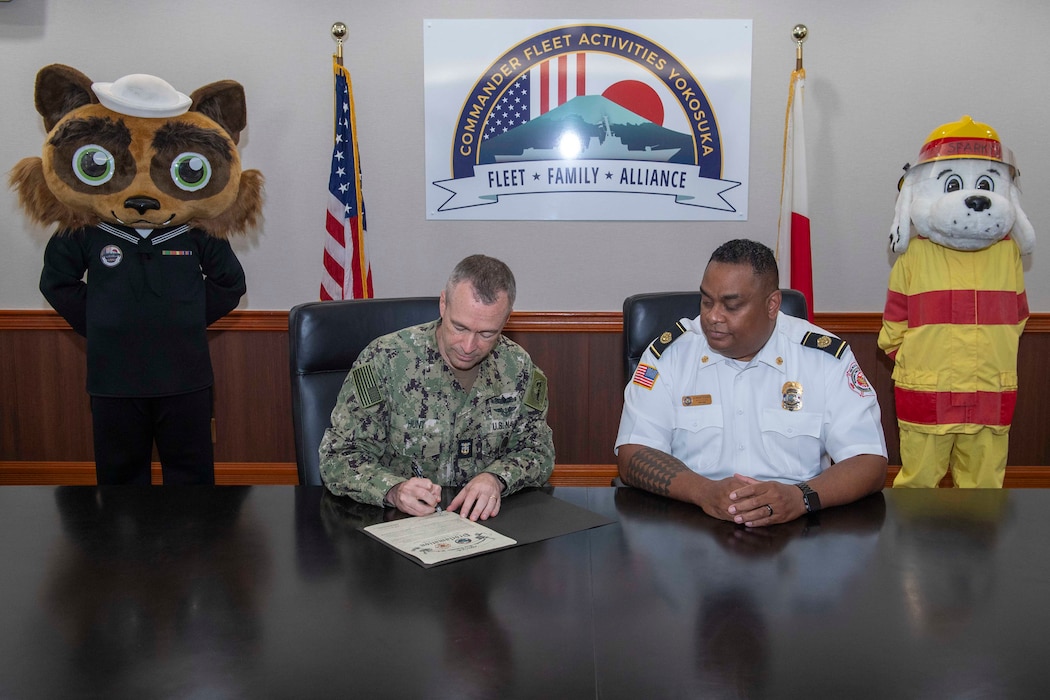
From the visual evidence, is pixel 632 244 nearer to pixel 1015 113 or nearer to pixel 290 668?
pixel 1015 113

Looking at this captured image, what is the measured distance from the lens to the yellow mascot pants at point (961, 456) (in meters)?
2.86

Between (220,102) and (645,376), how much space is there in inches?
63.6

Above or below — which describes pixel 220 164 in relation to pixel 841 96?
below

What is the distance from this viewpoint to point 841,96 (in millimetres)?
3520

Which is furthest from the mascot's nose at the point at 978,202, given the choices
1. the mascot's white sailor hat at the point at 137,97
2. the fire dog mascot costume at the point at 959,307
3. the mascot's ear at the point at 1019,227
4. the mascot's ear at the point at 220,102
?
the mascot's white sailor hat at the point at 137,97

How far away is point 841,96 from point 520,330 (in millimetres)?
1707

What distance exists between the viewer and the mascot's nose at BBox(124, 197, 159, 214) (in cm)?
239

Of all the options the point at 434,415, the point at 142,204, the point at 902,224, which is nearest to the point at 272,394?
the point at 142,204

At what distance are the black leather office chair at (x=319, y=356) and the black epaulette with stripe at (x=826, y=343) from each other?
0.99 m

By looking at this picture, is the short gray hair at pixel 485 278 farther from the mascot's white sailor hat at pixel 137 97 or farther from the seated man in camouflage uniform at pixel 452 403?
the mascot's white sailor hat at pixel 137 97

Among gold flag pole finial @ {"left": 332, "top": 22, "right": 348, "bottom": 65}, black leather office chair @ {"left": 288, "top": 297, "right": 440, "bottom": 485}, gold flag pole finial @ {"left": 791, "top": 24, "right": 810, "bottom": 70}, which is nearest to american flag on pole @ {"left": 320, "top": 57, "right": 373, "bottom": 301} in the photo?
gold flag pole finial @ {"left": 332, "top": 22, "right": 348, "bottom": 65}

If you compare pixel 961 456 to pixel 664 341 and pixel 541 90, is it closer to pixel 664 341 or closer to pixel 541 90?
pixel 664 341

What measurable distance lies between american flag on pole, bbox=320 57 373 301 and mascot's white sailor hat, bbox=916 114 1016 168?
2132 millimetres

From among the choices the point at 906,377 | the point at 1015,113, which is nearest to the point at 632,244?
the point at 906,377
